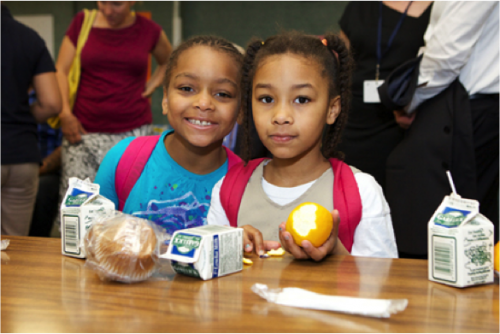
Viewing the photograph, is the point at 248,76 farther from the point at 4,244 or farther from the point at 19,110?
the point at 19,110

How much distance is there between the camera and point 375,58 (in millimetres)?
2205

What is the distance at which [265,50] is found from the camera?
59.1 inches

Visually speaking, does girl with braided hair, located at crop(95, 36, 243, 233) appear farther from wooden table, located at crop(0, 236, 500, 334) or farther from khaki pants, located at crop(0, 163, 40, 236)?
khaki pants, located at crop(0, 163, 40, 236)

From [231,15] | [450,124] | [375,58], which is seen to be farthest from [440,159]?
[231,15]

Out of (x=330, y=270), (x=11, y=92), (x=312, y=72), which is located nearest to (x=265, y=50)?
(x=312, y=72)

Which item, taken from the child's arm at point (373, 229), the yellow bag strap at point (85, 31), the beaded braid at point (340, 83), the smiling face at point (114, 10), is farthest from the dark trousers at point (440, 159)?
the yellow bag strap at point (85, 31)

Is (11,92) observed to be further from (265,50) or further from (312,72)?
(312,72)

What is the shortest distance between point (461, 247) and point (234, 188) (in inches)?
31.3

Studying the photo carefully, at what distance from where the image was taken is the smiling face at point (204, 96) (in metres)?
1.53

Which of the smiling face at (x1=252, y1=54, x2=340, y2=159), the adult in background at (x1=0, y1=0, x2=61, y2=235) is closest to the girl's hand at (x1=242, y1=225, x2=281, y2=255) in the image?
the smiling face at (x1=252, y1=54, x2=340, y2=159)

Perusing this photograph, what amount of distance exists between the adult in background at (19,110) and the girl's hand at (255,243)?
1.62 metres

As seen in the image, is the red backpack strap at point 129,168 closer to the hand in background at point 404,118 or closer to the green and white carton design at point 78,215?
the green and white carton design at point 78,215

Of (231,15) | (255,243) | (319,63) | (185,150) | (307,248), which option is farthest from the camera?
(231,15)

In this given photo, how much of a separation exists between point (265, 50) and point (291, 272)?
83 centimetres
